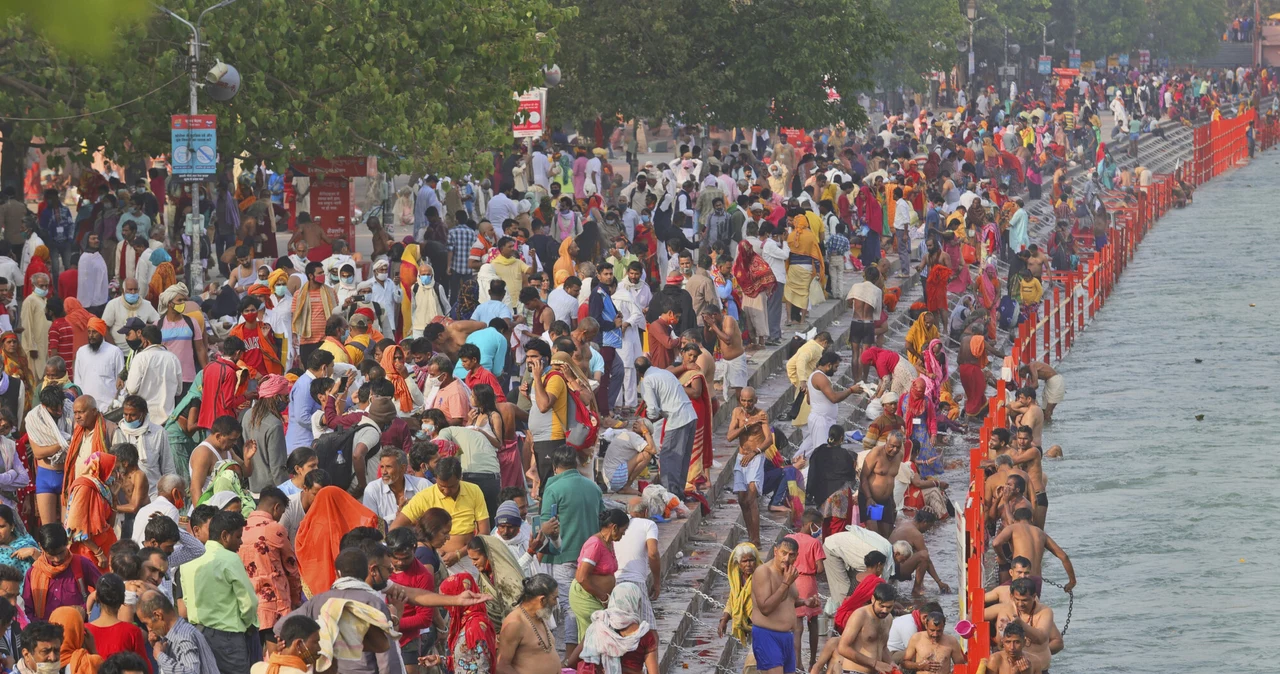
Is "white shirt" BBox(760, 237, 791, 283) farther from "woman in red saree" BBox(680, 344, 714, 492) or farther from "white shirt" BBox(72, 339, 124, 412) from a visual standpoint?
"white shirt" BBox(72, 339, 124, 412)

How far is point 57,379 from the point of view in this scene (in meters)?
12.8

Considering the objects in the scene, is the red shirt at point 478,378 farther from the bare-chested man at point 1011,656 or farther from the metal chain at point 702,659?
the bare-chested man at point 1011,656

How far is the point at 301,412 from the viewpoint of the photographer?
1258cm

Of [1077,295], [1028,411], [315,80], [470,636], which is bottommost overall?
[1077,295]

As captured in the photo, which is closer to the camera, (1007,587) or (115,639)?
(115,639)

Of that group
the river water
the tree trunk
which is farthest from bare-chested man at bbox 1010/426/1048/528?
the tree trunk

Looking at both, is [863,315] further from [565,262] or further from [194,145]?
[194,145]

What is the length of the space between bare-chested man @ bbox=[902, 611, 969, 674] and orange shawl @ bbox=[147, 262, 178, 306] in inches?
363

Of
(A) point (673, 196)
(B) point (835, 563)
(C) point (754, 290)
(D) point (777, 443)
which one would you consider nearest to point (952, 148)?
(A) point (673, 196)

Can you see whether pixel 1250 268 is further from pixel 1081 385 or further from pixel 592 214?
pixel 592 214

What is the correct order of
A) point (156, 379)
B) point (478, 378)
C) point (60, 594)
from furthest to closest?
point (156, 379) → point (478, 378) → point (60, 594)

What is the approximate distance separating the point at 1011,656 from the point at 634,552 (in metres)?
2.64

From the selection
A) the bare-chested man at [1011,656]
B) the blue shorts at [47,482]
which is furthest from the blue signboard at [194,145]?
the bare-chested man at [1011,656]

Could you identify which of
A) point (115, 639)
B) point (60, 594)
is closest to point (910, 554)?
point (60, 594)
